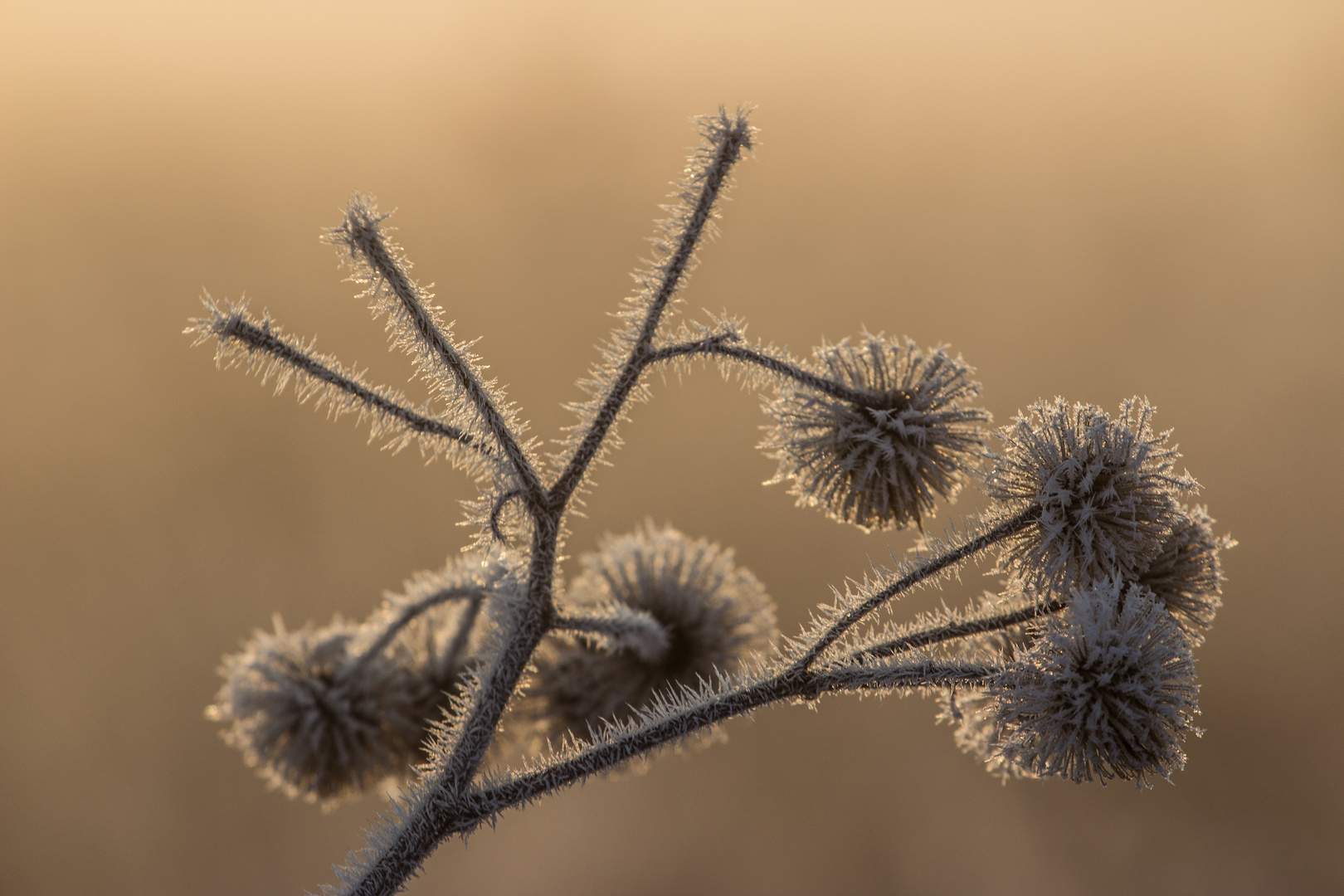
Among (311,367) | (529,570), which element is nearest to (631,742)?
(529,570)

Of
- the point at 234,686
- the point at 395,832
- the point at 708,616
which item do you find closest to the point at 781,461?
the point at 708,616

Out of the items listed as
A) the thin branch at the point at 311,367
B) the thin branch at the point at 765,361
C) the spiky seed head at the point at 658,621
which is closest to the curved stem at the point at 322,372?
the thin branch at the point at 311,367

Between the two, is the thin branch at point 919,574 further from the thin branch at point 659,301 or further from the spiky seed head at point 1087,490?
the thin branch at point 659,301

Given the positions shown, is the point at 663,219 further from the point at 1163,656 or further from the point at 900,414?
the point at 1163,656

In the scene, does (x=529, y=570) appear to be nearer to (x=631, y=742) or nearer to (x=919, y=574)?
(x=631, y=742)

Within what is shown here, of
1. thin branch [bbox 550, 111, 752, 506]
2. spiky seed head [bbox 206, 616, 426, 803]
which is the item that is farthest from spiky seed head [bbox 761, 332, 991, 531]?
spiky seed head [bbox 206, 616, 426, 803]

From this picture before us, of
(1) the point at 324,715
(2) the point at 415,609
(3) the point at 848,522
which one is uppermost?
(3) the point at 848,522

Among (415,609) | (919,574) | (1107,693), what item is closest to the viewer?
(1107,693)
